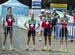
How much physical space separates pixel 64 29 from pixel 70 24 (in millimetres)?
5878

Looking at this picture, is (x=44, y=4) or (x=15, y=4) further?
(x=44, y=4)

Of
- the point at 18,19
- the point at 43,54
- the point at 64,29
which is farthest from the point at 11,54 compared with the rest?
the point at 18,19

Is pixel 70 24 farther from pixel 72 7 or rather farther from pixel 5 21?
pixel 72 7

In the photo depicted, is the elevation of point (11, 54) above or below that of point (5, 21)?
below

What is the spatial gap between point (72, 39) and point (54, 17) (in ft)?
7.51

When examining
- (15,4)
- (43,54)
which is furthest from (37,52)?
(15,4)

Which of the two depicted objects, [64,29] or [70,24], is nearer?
[64,29]

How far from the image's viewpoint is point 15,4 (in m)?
44.2

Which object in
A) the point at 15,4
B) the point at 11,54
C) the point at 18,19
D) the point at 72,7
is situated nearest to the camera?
the point at 11,54

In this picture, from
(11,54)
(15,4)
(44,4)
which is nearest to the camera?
(11,54)

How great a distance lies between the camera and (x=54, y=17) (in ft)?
78.6

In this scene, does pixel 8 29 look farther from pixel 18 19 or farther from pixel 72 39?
pixel 18 19

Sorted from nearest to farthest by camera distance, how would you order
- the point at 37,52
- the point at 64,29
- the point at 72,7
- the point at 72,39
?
the point at 37,52 < the point at 64,29 < the point at 72,39 < the point at 72,7

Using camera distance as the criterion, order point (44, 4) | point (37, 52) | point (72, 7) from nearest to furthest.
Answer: point (37, 52), point (72, 7), point (44, 4)
